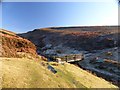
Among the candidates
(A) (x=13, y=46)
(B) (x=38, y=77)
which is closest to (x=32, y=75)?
(B) (x=38, y=77)

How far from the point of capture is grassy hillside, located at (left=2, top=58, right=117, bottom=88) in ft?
61.6

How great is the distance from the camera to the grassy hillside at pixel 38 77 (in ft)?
61.6

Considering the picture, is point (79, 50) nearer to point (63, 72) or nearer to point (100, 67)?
point (100, 67)

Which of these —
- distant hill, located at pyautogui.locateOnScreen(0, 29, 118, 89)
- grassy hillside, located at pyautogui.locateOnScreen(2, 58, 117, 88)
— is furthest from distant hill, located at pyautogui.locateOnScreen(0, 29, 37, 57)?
grassy hillside, located at pyautogui.locateOnScreen(2, 58, 117, 88)

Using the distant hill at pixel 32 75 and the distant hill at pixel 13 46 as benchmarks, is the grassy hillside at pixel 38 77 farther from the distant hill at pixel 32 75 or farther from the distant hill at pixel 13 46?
the distant hill at pixel 13 46

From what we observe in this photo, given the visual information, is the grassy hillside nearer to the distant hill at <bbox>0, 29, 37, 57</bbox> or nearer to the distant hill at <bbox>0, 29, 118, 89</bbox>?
the distant hill at <bbox>0, 29, 118, 89</bbox>

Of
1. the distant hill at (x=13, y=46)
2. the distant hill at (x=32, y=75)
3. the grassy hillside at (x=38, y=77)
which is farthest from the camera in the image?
the distant hill at (x=13, y=46)

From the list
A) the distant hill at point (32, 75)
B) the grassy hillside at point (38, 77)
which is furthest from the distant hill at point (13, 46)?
the grassy hillside at point (38, 77)

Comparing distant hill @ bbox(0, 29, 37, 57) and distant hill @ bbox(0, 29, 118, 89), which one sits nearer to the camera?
distant hill @ bbox(0, 29, 118, 89)

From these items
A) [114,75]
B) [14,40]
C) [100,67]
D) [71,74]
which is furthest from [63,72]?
[100,67]

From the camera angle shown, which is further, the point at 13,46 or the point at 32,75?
the point at 13,46

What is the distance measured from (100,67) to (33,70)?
31422 mm

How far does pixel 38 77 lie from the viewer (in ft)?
65.8

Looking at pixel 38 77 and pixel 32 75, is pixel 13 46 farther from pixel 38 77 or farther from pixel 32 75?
pixel 38 77
